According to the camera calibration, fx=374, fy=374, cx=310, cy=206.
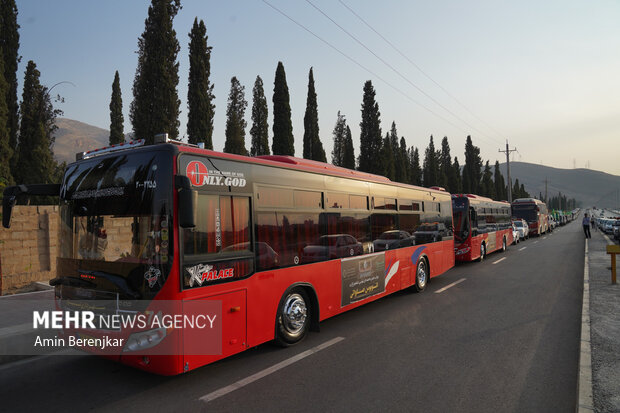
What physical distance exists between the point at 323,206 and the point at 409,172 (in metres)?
61.5

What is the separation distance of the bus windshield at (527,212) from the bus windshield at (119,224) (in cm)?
3733

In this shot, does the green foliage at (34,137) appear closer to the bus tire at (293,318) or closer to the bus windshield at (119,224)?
the bus windshield at (119,224)

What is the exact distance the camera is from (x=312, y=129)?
46.0 m

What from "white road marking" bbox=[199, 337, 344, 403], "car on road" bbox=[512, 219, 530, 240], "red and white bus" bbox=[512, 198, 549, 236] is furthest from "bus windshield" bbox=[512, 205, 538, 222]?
"white road marking" bbox=[199, 337, 344, 403]

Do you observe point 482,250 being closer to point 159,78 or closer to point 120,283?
point 120,283

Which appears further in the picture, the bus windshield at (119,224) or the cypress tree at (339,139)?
the cypress tree at (339,139)

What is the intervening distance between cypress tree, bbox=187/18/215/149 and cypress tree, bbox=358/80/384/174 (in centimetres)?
2139

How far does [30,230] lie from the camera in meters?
11.0

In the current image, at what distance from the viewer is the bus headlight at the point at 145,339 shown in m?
4.14

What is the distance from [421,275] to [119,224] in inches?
324

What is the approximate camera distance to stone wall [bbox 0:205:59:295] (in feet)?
34.1

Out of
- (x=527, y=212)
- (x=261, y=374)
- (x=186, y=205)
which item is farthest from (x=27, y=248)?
(x=527, y=212)

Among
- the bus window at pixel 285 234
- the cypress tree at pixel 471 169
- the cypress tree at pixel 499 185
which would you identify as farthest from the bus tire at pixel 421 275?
the cypress tree at pixel 499 185

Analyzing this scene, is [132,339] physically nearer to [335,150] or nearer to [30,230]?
[30,230]
